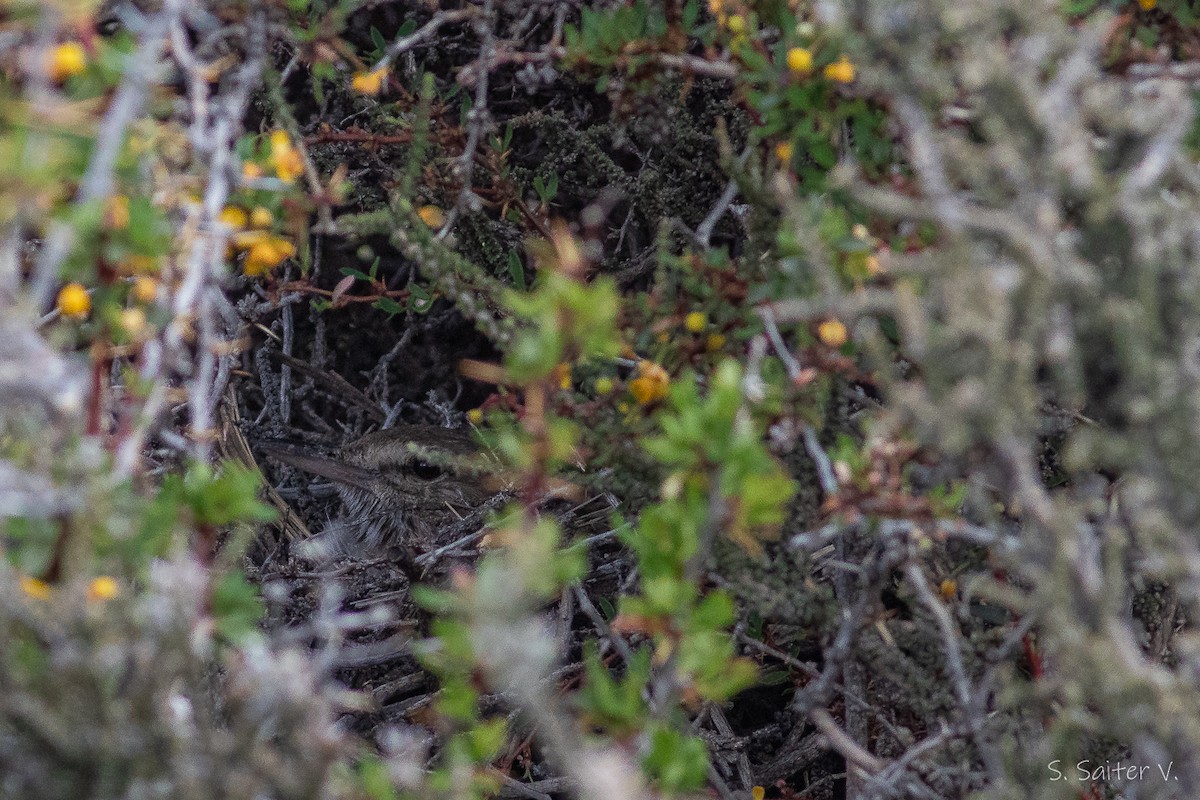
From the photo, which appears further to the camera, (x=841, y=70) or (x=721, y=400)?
(x=841, y=70)

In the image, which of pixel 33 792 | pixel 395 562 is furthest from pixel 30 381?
pixel 395 562

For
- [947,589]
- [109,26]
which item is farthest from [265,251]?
[947,589]

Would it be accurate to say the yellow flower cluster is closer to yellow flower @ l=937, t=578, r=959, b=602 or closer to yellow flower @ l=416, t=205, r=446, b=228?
yellow flower @ l=416, t=205, r=446, b=228

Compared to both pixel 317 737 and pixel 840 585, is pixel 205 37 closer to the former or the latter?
pixel 317 737

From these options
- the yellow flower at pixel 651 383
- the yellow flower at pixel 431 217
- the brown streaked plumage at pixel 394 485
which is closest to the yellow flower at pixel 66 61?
Answer: the yellow flower at pixel 651 383

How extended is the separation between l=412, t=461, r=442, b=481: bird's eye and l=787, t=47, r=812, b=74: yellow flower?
2.82 m

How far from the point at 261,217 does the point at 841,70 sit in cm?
89

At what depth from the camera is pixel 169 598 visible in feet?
4.46

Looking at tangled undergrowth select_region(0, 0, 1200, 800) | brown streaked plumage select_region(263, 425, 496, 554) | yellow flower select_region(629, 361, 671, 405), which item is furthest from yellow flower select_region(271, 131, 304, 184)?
brown streaked plumage select_region(263, 425, 496, 554)

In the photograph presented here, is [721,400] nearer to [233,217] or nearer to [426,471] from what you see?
[233,217]

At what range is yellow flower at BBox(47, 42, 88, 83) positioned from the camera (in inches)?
52.9

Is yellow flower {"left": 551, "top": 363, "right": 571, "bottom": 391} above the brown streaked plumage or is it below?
above

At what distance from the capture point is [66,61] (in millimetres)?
1345

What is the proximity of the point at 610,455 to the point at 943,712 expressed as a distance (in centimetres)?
74
